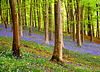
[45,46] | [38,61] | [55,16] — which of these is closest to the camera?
[38,61]

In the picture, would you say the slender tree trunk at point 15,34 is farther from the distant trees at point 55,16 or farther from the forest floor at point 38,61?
the forest floor at point 38,61

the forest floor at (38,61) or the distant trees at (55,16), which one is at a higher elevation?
the distant trees at (55,16)

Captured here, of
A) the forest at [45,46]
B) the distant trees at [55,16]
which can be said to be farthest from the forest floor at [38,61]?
the distant trees at [55,16]

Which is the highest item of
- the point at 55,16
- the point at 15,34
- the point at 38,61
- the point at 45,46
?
the point at 55,16

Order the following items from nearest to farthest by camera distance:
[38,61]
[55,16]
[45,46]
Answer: [38,61], [55,16], [45,46]

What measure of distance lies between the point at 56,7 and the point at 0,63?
233 inches

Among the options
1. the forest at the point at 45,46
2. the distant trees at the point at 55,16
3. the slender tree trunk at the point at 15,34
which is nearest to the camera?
the forest at the point at 45,46

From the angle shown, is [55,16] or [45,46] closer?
[55,16]

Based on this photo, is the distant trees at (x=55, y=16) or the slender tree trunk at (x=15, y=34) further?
the distant trees at (x=55, y=16)

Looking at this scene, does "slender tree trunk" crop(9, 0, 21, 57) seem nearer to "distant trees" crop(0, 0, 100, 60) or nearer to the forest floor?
"distant trees" crop(0, 0, 100, 60)

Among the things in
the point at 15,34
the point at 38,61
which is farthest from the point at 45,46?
the point at 15,34

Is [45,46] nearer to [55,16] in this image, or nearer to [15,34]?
[55,16]

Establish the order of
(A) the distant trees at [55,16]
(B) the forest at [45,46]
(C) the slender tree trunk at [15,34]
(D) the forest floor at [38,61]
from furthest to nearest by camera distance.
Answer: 1. (A) the distant trees at [55,16]
2. (C) the slender tree trunk at [15,34]
3. (B) the forest at [45,46]
4. (D) the forest floor at [38,61]

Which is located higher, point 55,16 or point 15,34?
point 55,16
